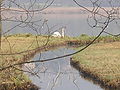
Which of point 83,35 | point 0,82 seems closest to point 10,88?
point 0,82

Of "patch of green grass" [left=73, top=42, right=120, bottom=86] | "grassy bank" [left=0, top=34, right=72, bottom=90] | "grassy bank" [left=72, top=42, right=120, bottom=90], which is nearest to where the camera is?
"grassy bank" [left=0, top=34, right=72, bottom=90]

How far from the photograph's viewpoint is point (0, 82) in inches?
368

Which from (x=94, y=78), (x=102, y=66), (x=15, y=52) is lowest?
(x=94, y=78)

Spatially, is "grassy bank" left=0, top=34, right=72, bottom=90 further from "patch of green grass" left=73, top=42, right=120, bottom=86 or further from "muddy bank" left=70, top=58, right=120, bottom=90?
"patch of green grass" left=73, top=42, right=120, bottom=86

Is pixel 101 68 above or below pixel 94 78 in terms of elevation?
above

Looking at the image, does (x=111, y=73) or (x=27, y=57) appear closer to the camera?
(x=111, y=73)

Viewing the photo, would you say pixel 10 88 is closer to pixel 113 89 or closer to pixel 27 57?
pixel 113 89

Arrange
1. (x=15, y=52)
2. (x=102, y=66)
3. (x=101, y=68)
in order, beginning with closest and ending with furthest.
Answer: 1. (x=15, y=52)
2. (x=101, y=68)
3. (x=102, y=66)

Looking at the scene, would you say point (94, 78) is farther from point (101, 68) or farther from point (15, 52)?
Answer: point (15, 52)

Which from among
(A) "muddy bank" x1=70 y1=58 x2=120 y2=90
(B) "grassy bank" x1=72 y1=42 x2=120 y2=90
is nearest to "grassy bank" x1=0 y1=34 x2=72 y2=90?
(A) "muddy bank" x1=70 y1=58 x2=120 y2=90

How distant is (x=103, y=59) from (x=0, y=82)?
6906mm

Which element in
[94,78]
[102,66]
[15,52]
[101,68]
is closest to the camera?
[15,52]

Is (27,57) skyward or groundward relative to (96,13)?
groundward

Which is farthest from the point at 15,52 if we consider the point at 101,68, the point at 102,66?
the point at 102,66
